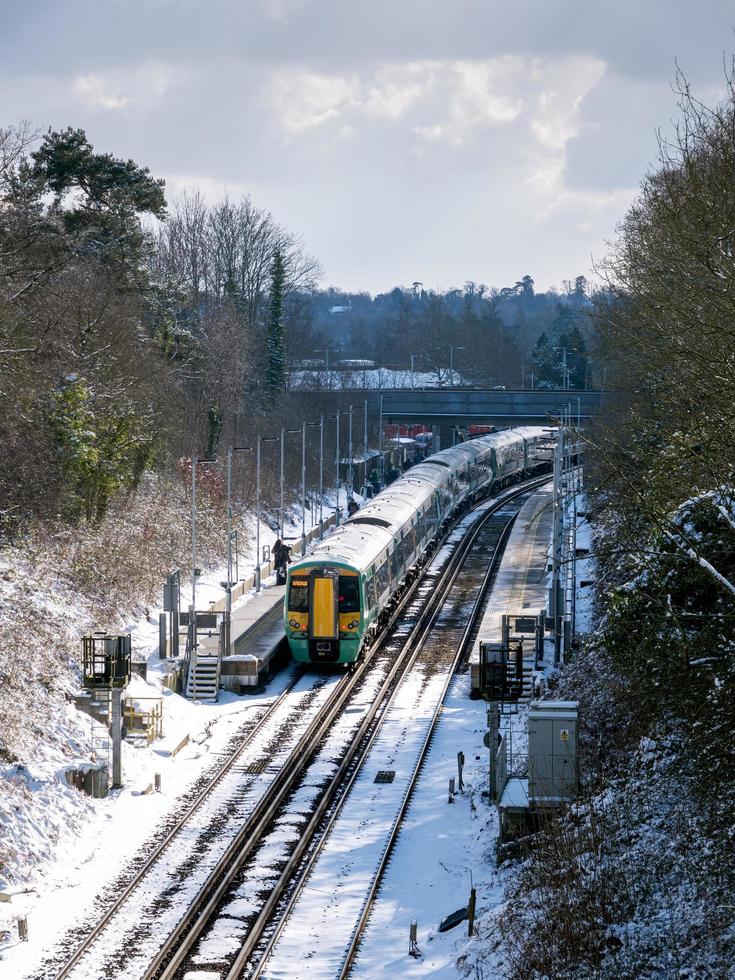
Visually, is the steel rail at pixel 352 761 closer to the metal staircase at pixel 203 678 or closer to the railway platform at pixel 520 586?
the railway platform at pixel 520 586

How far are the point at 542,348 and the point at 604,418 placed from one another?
8244 cm

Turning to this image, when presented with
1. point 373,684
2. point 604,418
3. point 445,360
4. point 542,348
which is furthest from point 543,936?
point 445,360

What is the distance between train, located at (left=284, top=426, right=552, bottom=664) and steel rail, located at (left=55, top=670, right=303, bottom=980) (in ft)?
6.64

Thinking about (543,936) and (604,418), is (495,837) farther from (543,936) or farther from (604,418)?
(604,418)

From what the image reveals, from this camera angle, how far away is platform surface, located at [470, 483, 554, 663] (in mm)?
38375

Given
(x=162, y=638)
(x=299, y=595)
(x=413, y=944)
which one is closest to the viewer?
(x=413, y=944)

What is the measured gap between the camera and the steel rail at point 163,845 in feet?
56.9

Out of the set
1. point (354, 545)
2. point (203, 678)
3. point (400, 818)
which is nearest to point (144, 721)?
point (203, 678)

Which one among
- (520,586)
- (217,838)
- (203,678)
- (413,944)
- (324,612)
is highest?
(324,612)

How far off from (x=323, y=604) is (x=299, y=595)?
658 mm

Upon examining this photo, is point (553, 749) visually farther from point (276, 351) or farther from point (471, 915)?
point (276, 351)

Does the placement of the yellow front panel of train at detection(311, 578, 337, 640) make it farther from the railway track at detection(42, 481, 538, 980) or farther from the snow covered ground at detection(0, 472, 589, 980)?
the snow covered ground at detection(0, 472, 589, 980)

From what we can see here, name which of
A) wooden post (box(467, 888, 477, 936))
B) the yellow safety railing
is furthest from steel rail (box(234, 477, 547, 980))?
the yellow safety railing

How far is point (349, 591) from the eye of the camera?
1273 inches
